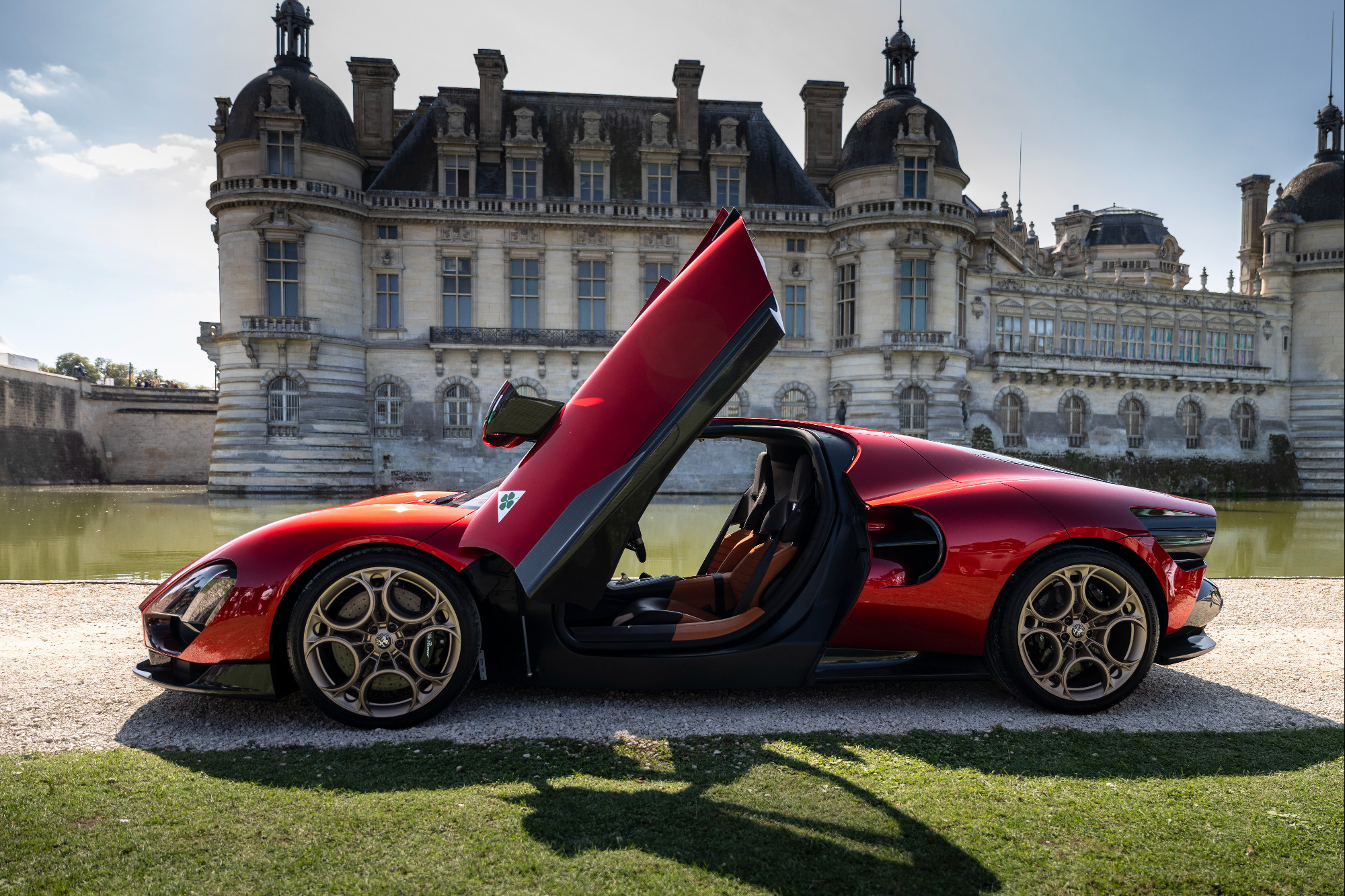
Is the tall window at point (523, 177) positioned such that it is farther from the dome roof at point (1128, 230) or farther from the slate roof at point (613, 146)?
the dome roof at point (1128, 230)

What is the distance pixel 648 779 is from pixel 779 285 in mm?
27256

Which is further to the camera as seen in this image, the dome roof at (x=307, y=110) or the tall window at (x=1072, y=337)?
the tall window at (x=1072, y=337)

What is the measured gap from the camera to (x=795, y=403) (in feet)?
96.2

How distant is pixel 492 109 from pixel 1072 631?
30172 millimetres

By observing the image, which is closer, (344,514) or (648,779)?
(648,779)

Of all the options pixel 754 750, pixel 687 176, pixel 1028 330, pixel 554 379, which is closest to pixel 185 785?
pixel 754 750

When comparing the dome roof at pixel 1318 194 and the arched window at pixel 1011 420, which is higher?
the dome roof at pixel 1318 194

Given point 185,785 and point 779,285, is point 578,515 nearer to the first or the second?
point 185,785

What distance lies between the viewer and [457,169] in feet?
93.8

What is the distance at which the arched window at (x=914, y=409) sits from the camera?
92.7 feet

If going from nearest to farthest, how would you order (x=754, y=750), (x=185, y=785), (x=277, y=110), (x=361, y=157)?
1. (x=185, y=785)
2. (x=754, y=750)
3. (x=277, y=110)
4. (x=361, y=157)

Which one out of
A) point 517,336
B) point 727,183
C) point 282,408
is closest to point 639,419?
point 517,336

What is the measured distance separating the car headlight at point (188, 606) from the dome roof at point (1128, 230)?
52.5 meters

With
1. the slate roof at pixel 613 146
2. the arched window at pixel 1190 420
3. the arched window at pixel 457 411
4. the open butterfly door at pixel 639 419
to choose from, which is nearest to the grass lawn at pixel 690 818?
the open butterfly door at pixel 639 419
